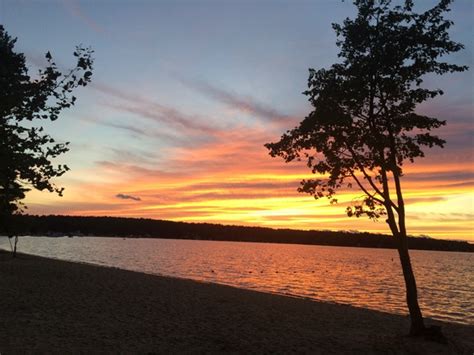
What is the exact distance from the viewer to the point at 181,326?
60.5 feet

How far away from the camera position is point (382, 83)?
15852mm

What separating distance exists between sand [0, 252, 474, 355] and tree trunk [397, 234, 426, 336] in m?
0.53

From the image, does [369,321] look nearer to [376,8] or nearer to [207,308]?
[207,308]

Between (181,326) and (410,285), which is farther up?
(410,285)

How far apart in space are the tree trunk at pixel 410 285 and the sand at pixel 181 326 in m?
0.53

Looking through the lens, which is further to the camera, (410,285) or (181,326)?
(181,326)

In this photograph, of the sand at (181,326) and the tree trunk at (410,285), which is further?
the tree trunk at (410,285)

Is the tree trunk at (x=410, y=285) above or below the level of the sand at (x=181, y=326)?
above

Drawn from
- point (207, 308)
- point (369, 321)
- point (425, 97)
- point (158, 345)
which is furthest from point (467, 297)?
point (158, 345)

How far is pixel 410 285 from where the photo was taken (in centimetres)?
1592

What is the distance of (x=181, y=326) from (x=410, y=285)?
31.3 ft

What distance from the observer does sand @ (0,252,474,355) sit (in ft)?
48.6

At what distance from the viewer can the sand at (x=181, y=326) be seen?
14.8 metres

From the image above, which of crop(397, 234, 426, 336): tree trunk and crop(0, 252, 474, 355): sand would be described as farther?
crop(397, 234, 426, 336): tree trunk
